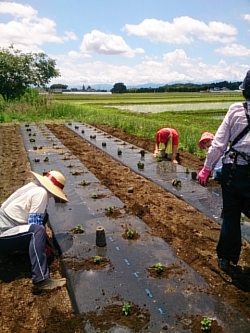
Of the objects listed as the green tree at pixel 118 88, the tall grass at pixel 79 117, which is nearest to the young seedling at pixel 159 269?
the tall grass at pixel 79 117

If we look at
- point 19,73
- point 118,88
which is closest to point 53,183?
point 19,73

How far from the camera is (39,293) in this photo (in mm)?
3033

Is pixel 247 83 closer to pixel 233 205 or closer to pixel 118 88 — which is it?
pixel 233 205

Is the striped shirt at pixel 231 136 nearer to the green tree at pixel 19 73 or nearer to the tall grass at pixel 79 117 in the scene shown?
the tall grass at pixel 79 117

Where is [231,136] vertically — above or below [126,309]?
above

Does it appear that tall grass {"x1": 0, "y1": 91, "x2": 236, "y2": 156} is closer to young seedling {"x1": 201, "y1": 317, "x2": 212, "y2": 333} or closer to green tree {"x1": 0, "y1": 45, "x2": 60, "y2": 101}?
green tree {"x1": 0, "y1": 45, "x2": 60, "y2": 101}

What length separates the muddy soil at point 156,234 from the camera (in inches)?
103

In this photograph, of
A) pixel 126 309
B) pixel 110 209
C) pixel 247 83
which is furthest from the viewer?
pixel 110 209

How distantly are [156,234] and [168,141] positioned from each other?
3.66 meters

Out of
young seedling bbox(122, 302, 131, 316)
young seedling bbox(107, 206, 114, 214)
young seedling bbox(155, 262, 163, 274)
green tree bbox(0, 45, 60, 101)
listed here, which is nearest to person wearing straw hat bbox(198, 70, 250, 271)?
young seedling bbox(155, 262, 163, 274)

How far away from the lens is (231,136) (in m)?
2.92

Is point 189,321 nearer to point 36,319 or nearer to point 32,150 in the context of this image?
point 36,319

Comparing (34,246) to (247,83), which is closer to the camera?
(247,83)

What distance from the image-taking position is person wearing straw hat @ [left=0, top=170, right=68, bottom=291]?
9.95 feet
